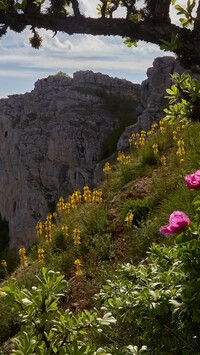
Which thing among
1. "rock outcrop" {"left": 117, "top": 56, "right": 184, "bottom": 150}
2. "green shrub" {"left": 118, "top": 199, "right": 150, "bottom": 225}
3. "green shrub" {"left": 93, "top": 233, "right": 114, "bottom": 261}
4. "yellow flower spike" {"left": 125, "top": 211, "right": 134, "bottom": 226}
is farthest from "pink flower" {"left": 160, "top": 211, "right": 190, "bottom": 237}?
"rock outcrop" {"left": 117, "top": 56, "right": 184, "bottom": 150}

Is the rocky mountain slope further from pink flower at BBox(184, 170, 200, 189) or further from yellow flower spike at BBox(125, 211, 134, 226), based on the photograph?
pink flower at BBox(184, 170, 200, 189)

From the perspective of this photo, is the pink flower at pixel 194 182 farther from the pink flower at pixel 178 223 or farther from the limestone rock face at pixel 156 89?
the limestone rock face at pixel 156 89

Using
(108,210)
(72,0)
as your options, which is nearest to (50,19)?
(72,0)

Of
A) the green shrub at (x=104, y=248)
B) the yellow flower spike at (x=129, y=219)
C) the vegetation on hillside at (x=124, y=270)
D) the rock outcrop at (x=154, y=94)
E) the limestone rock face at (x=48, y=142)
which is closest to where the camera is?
the vegetation on hillside at (x=124, y=270)

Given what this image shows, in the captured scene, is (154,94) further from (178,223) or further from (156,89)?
(178,223)

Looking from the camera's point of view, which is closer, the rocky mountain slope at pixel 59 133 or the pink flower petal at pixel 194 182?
the pink flower petal at pixel 194 182

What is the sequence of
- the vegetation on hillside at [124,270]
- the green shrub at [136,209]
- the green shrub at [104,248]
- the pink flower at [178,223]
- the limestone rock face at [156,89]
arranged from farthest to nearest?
the limestone rock face at [156,89] < the green shrub at [136,209] < the green shrub at [104,248] < the pink flower at [178,223] < the vegetation on hillside at [124,270]

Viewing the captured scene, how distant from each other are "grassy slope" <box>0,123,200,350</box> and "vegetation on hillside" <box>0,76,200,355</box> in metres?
0.03

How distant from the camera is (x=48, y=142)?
145ft

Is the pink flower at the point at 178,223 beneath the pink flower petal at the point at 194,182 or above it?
beneath

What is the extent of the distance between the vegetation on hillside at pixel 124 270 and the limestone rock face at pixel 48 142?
2914cm

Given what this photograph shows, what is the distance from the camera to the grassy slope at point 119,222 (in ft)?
22.9

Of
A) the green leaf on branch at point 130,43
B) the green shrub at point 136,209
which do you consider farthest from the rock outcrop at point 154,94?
the green leaf on branch at point 130,43

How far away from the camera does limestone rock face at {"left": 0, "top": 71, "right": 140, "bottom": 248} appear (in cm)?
4222
